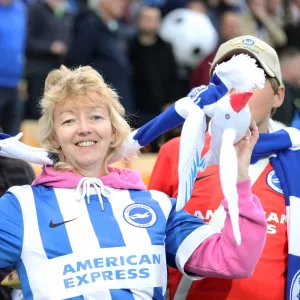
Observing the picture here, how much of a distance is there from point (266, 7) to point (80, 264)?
745 centimetres

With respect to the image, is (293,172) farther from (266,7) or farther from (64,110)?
(266,7)

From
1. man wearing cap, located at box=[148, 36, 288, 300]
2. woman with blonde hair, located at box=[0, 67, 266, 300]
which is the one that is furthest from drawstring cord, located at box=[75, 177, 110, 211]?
man wearing cap, located at box=[148, 36, 288, 300]

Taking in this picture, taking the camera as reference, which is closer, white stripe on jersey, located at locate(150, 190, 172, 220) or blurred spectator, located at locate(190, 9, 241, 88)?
white stripe on jersey, located at locate(150, 190, 172, 220)

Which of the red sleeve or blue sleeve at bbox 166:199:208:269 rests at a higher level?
the red sleeve

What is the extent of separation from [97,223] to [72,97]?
45cm

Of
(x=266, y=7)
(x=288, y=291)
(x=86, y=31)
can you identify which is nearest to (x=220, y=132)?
(x=288, y=291)

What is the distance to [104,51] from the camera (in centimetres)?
828

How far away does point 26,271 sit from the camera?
11.0 feet

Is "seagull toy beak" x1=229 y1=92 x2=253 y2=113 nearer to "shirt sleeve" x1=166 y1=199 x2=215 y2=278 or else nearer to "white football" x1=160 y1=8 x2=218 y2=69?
"shirt sleeve" x1=166 y1=199 x2=215 y2=278

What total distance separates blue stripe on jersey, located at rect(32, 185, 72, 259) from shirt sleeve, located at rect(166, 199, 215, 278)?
396 mm

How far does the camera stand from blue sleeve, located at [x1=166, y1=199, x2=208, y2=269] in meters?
3.52

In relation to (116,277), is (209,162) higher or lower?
higher

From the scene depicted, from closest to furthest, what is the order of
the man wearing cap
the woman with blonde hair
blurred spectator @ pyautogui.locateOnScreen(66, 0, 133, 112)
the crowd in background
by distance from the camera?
1. the woman with blonde hair
2. the man wearing cap
3. the crowd in background
4. blurred spectator @ pyautogui.locateOnScreen(66, 0, 133, 112)

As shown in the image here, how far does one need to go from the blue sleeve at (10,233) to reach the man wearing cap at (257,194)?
0.74 meters
